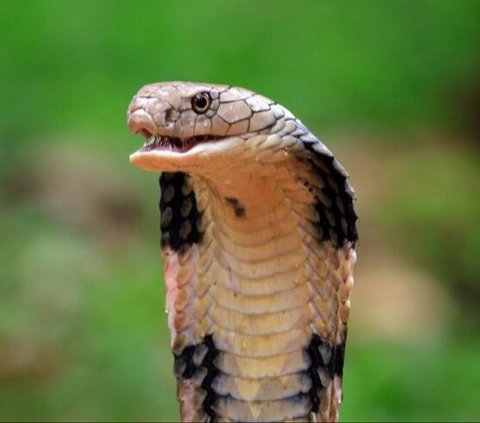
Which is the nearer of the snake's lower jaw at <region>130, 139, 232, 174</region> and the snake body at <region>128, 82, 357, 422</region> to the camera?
the snake's lower jaw at <region>130, 139, 232, 174</region>

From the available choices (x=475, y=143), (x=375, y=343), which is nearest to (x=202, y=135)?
(x=375, y=343)

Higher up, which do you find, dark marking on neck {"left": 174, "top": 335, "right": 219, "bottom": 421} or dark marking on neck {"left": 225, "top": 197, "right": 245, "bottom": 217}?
dark marking on neck {"left": 225, "top": 197, "right": 245, "bottom": 217}

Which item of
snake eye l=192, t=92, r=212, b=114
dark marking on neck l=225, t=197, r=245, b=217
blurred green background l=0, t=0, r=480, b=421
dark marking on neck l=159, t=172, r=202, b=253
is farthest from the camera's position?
A: blurred green background l=0, t=0, r=480, b=421

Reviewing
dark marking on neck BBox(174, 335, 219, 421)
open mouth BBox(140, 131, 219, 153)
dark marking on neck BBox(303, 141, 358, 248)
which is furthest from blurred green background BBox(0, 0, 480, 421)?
open mouth BBox(140, 131, 219, 153)

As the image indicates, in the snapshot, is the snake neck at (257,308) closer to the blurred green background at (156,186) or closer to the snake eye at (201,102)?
the snake eye at (201,102)

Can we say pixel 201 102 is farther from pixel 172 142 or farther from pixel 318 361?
pixel 318 361

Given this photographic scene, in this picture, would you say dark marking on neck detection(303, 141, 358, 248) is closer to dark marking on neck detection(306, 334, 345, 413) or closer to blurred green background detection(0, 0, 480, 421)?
dark marking on neck detection(306, 334, 345, 413)

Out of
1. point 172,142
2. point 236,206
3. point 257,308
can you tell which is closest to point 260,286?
point 257,308

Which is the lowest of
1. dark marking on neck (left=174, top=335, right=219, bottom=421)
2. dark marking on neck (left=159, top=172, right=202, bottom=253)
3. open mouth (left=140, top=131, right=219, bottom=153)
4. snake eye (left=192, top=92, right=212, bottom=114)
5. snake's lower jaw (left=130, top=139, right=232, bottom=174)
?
dark marking on neck (left=174, top=335, right=219, bottom=421)
